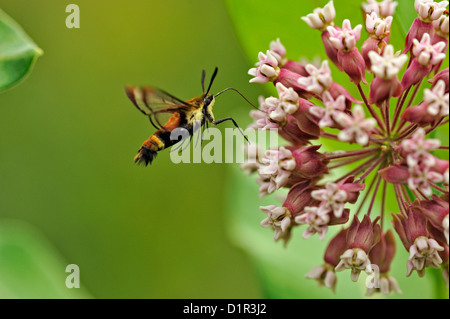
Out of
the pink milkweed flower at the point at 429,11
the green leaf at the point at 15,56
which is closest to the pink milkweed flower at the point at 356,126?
the pink milkweed flower at the point at 429,11

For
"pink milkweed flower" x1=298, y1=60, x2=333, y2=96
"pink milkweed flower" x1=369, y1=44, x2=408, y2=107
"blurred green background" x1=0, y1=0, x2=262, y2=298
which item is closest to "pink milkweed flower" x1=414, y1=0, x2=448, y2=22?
"pink milkweed flower" x1=369, y1=44, x2=408, y2=107

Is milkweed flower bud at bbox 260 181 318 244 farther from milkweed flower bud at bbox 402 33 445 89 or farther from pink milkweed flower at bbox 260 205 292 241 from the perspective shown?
milkweed flower bud at bbox 402 33 445 89

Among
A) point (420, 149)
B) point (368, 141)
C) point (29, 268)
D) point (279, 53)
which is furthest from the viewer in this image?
point (29, 268)

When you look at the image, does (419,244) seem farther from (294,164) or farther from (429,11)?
(429,11)

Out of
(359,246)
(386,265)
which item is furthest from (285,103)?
(386,265)
